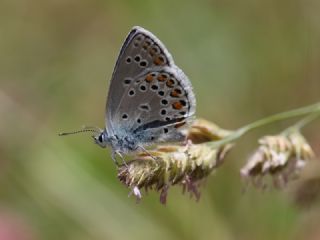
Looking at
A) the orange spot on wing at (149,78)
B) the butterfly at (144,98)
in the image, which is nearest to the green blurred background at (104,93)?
the butterfly at (144,98)

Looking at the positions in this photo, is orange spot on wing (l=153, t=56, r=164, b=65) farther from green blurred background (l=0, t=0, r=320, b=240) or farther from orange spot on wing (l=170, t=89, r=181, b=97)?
green blurred background (l=0, t=0, r=320, b=240)

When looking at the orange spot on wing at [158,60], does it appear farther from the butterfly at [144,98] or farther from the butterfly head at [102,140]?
the butterfly head at [102,140]

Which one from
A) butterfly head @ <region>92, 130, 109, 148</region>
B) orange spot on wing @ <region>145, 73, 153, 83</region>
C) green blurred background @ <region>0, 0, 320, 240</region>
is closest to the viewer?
orange spot on wing @ <region>145, 73, 153, 83</region>

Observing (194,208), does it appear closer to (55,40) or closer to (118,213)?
(118,213)

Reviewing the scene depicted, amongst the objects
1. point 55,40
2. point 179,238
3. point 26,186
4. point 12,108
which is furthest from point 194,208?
point 55,40

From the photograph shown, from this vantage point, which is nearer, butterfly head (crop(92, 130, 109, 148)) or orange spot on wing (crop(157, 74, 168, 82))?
orange spot on wing (crop(157, 74, 168, 82))

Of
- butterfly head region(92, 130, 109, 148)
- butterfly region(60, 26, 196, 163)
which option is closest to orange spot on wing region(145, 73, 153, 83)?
butterfly region(60, 26, 196, 163)

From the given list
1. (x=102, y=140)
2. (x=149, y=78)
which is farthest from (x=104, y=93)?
(x=149, y=78)
